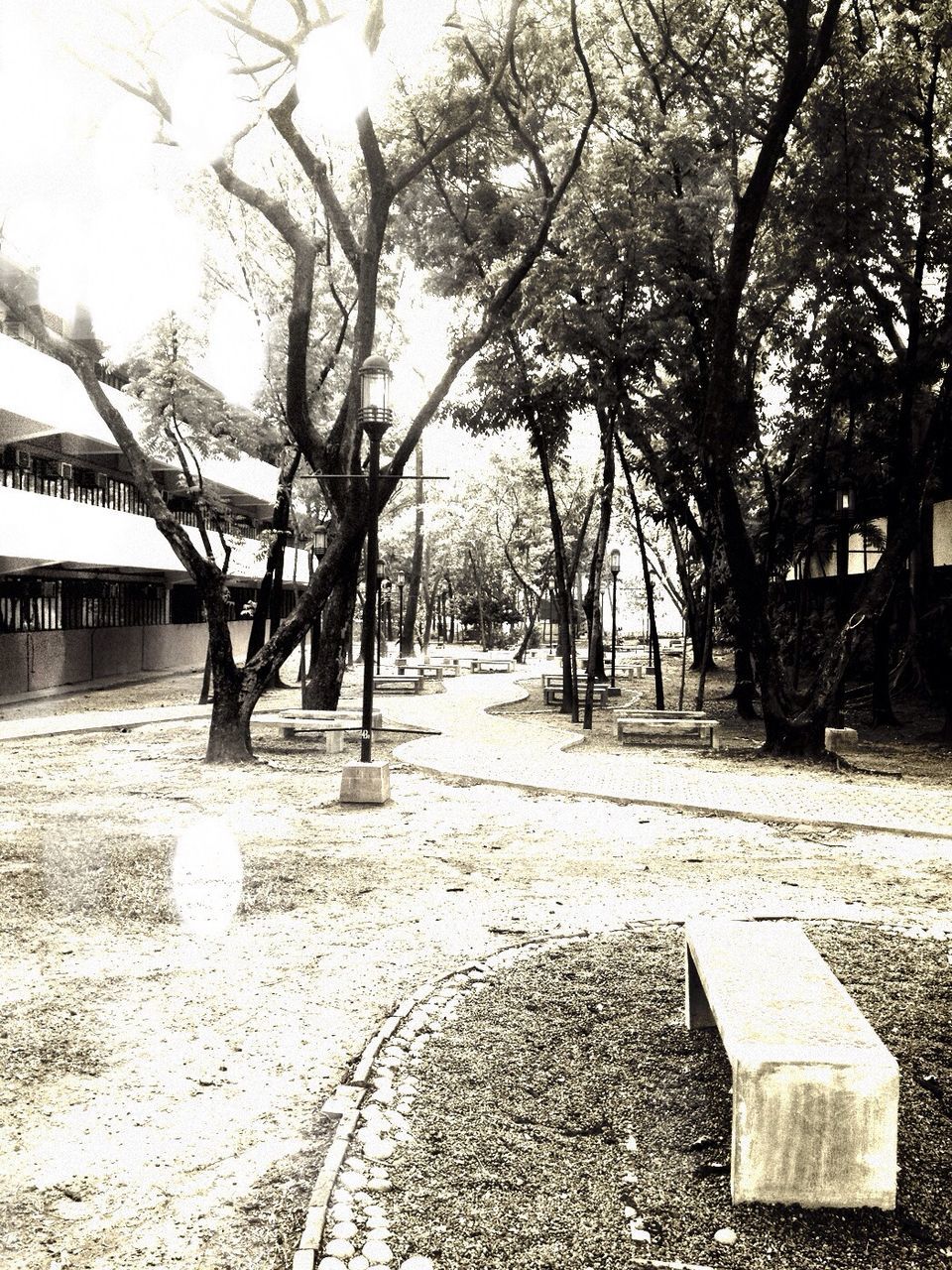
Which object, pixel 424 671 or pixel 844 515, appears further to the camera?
pixel 424 671

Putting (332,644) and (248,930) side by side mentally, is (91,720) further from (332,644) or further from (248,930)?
(248,930)

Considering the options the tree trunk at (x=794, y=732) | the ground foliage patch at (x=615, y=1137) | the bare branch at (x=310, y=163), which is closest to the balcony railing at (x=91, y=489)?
the bare branch at (x=310, y=163)

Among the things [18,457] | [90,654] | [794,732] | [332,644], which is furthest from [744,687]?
[90,654]

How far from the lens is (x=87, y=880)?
764cm

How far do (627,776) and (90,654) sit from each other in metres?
21.4

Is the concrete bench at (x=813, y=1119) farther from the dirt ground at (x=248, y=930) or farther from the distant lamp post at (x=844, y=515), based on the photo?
the distant lamp post at (x=844, y=515)

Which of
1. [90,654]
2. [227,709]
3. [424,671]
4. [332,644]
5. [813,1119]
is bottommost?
[813,1119]

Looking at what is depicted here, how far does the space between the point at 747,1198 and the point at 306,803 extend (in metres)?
8.16

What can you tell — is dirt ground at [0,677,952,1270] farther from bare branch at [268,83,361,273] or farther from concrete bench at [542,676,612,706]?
concrete bench at [542,676,612,706]

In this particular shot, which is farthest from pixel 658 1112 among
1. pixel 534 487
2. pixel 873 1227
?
→ pixel 534 487

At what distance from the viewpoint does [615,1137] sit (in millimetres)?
3762

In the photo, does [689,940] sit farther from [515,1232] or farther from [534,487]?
[534,487]

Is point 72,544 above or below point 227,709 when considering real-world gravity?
above

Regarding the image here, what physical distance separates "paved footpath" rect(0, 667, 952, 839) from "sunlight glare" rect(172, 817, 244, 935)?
13.6 feet
